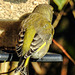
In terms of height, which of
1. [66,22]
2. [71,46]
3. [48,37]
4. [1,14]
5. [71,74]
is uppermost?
[1,14]

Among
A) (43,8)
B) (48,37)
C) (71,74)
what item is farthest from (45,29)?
(71,74)

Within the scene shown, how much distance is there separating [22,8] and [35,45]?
0.56m

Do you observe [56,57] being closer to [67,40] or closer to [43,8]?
[43,8]

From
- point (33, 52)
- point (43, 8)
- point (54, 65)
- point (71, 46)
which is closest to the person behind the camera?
point (33, 52)

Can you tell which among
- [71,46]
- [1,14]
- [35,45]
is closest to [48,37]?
[35,45]

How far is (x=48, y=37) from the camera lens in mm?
2557

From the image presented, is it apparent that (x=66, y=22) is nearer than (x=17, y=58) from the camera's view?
No

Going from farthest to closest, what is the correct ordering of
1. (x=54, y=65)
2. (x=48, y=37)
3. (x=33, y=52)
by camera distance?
(x=54, y=65) < (x=48, y=37) < (x=33, y=52)

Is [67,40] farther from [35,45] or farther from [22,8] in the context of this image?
[35,45]

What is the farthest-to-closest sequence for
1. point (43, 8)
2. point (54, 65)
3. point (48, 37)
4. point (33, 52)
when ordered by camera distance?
1. point (54, 65)
2. point (43, 8)
3. point (48, 37)
4. point (33, 52)

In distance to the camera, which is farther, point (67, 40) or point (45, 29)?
point (67, 40)

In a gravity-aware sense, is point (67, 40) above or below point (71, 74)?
above

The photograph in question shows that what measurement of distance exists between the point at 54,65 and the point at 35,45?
6.00 feet

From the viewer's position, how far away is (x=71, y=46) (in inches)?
149
